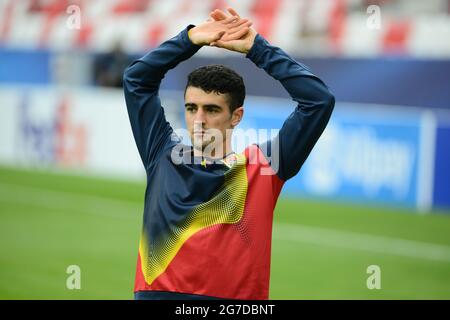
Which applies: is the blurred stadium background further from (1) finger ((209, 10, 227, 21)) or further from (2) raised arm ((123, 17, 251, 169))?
(1) finger ((209, 10, 227, 21))

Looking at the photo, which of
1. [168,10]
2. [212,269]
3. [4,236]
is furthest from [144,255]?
[168,10]

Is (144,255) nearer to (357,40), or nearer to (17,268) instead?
(17,268)

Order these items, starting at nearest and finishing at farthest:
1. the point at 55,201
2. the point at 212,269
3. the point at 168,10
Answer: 1. the point at 212,269
2. the point at 55,201
3. the point at 168,10

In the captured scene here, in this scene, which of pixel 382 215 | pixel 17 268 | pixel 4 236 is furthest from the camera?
pixel 382 215

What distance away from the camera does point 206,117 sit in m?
4.07

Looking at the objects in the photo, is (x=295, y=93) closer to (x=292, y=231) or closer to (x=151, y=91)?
(x=151, y=91)

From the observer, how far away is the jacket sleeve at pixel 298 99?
3.99 meters

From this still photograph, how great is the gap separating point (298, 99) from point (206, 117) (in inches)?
16.8

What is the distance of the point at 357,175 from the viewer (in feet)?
45.6

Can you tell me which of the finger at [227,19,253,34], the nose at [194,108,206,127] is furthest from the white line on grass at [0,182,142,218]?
the finger at [227,19,253,34]

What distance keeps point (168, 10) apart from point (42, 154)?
5663mm

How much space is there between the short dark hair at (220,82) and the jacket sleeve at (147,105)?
17cm

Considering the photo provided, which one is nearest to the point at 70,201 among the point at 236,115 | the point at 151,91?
the point at 151,91

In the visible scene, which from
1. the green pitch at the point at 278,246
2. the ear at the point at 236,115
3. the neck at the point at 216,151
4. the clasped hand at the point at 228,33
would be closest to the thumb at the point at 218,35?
the clasped hand at the point at 228,33
